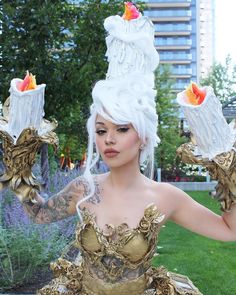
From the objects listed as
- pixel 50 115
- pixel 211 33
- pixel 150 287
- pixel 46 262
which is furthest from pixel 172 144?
pixel 211 33

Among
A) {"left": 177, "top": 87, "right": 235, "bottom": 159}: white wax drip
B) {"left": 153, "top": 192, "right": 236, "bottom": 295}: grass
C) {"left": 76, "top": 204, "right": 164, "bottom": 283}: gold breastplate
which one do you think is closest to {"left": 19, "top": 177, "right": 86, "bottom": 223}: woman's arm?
{"left": 76, "top": 204, "right": 164, "bottom": 283}: gold breastplate

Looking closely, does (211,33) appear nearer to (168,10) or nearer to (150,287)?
(168,10)

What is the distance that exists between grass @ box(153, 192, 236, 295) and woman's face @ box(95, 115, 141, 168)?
3.23 metres

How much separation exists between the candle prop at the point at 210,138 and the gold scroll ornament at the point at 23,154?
22.6 inches

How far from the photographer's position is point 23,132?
212 cm

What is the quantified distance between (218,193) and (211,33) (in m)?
65.5

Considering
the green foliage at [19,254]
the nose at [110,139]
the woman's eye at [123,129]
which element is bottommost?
the green foliage at [19,254]

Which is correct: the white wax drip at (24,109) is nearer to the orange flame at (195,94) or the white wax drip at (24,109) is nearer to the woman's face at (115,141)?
the woman's face at (115,141)

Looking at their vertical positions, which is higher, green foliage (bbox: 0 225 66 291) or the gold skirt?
the gold skirt

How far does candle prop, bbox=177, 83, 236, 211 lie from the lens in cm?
197

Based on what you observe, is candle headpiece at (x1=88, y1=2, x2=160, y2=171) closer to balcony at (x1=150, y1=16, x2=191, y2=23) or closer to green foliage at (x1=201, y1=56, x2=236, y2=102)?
green foliage at (x1=201, y1=56, x2=236, y2=102)

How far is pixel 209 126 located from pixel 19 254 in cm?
294

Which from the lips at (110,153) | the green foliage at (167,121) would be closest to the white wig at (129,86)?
the lips at (110,153)

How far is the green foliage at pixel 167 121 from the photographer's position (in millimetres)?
22844
